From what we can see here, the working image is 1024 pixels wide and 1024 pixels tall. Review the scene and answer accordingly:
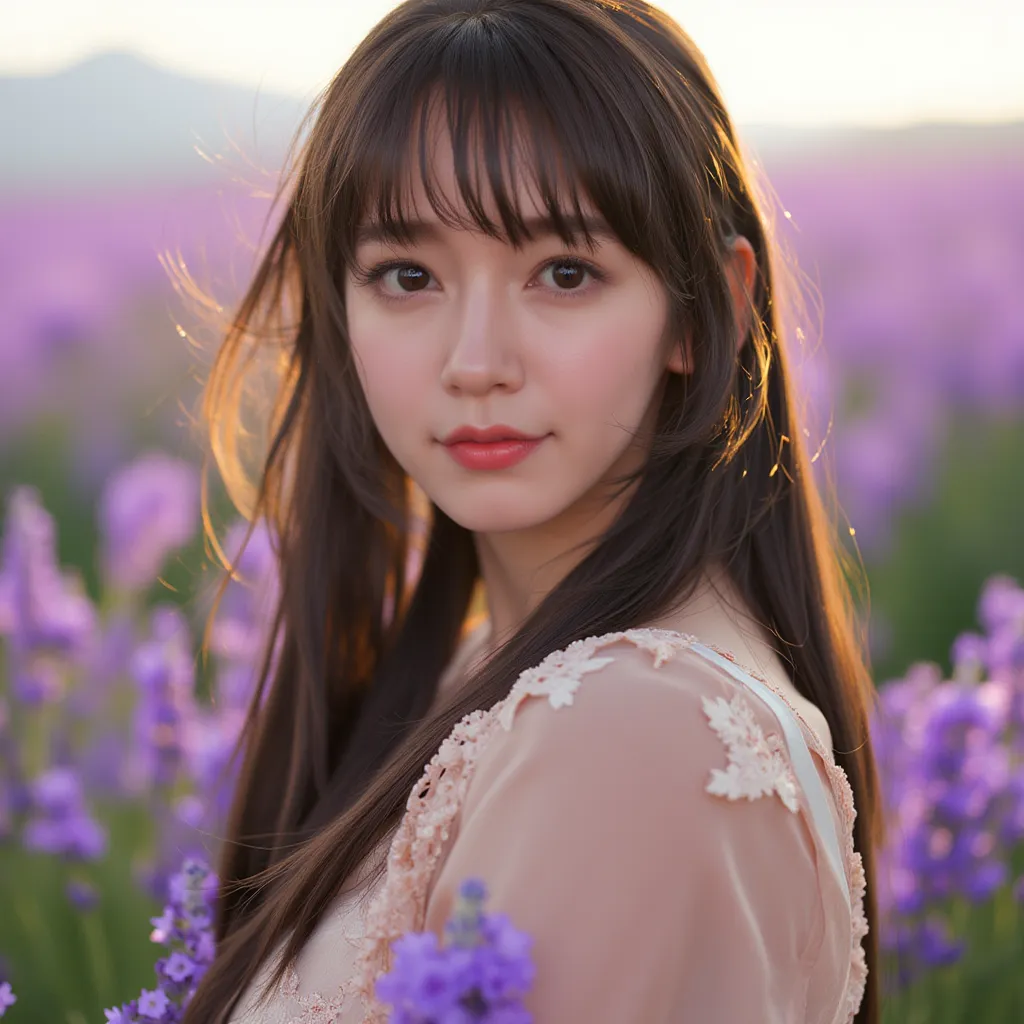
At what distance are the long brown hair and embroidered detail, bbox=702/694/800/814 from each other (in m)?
0.23

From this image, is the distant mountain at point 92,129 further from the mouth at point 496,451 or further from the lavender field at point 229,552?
the mouth at point 496,451

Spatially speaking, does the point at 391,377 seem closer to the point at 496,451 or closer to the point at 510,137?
the point at 496,451

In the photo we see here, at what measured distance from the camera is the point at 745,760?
106cm

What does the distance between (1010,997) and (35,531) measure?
5.86 ft

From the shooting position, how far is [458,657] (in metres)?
1.90

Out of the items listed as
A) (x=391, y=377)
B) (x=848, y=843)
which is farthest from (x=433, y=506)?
Result: (x=848, y=843)

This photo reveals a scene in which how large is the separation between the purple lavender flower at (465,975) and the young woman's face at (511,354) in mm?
629

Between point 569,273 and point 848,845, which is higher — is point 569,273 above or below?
above

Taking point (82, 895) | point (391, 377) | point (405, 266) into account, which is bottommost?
point (82, 895)

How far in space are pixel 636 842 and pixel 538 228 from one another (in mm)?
568

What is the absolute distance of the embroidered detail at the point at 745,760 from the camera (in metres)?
1.04

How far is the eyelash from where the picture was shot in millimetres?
1302

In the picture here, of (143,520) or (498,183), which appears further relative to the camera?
(143,520)

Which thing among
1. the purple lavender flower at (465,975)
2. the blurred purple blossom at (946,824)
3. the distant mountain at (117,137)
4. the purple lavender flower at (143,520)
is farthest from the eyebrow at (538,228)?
the distant mountain at (117,137)
